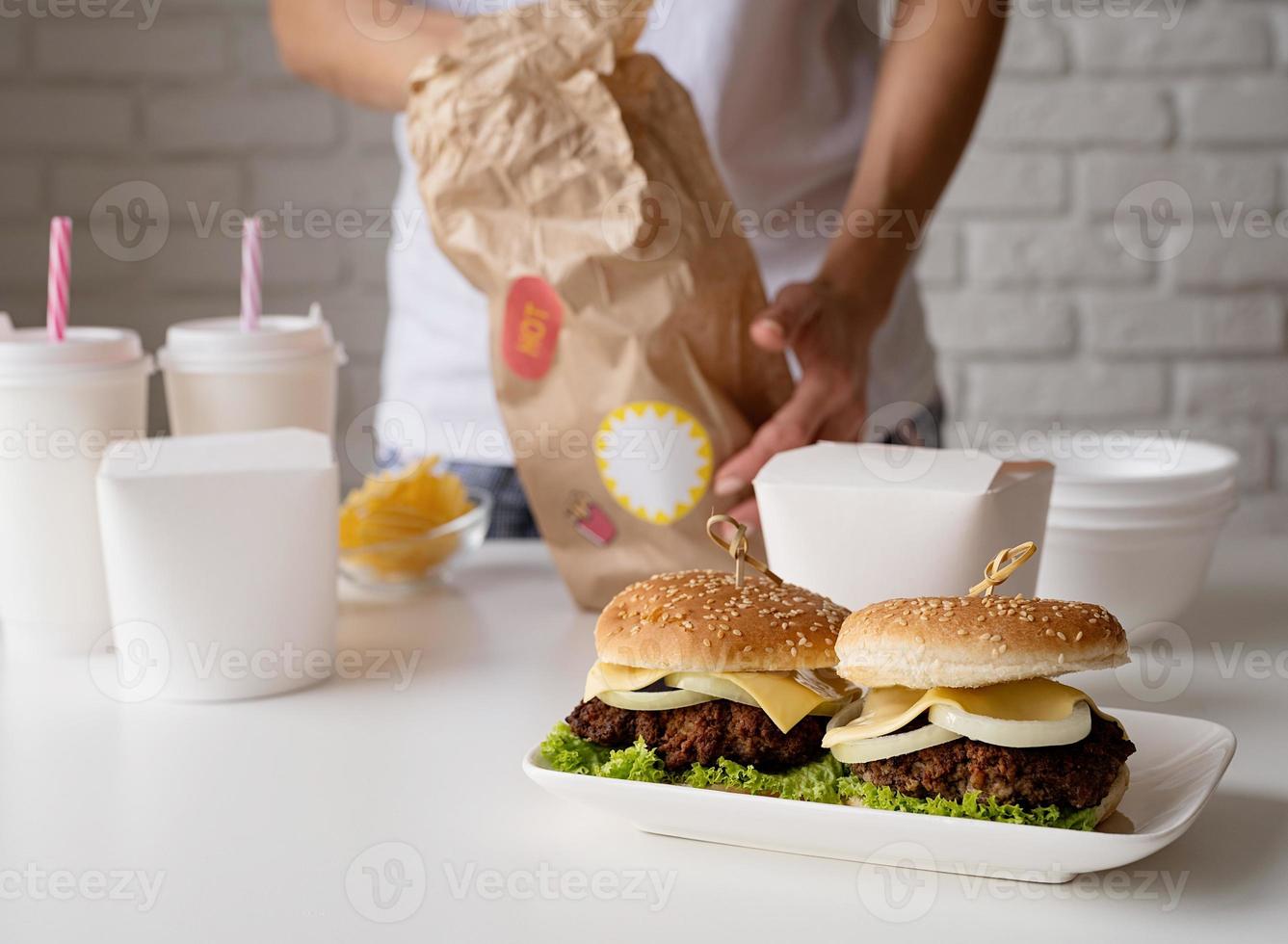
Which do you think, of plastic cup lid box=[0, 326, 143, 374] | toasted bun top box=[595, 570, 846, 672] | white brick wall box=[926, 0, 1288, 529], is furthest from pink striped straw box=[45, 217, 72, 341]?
white brick wall box=[926, 0, 1288, 529]

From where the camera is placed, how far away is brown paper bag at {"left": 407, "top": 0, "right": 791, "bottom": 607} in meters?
1.05

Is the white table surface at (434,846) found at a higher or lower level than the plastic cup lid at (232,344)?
lower

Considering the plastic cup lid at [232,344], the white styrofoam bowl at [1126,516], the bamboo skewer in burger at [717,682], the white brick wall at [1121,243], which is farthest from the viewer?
the white brick wall at [1121,243]

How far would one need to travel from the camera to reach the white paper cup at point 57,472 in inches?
40.4

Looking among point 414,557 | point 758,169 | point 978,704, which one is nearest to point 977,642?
point 978,704

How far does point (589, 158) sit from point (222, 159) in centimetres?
144

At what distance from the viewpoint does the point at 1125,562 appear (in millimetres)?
1027

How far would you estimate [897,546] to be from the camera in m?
0.90

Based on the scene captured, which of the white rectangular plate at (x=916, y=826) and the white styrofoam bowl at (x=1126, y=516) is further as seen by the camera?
the white styrofoam bowl at (x=1126, y=516)

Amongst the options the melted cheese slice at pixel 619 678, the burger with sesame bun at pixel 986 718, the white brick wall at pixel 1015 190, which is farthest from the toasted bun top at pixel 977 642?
the white brick wall at pixel 1015 190

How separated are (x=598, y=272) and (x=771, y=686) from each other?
45 cm

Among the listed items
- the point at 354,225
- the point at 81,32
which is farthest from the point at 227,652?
the point at 81,32

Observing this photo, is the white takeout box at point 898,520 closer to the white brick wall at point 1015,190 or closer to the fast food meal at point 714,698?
the fast food meal at point 714,698

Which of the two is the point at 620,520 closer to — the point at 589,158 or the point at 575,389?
the point at 575,389
